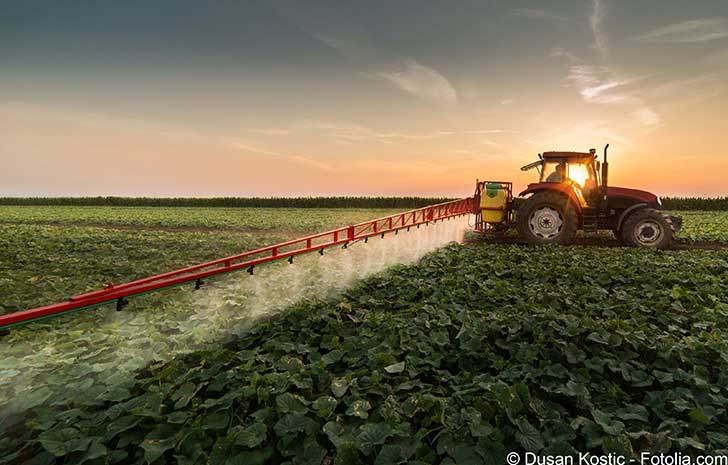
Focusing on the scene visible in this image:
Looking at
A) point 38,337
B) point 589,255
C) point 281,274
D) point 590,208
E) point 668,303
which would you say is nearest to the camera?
point 38,337

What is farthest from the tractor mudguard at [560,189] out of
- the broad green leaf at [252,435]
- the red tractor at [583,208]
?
the broad green leaf at [252,435]

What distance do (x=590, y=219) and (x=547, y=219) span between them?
1.07 m

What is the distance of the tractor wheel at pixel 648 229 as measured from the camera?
30.8 ft

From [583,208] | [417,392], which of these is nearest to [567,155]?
[583,208]

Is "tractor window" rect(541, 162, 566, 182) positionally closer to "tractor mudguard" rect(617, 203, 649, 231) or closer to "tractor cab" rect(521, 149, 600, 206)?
"tractor cab" rect(521, 149, 600, 206)

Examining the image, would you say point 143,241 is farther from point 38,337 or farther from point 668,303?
point 668,303

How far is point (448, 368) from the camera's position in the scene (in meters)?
3.52

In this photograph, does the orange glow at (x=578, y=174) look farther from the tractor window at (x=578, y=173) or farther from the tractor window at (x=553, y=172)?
the tractor window at (x=553, y=172)

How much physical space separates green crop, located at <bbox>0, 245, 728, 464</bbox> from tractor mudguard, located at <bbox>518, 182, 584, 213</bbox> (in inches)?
192

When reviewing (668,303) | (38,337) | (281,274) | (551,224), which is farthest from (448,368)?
(551,224)

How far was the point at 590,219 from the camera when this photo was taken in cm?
970

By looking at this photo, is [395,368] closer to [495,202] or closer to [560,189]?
[560,189]

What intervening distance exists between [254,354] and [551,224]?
8355 millimetres

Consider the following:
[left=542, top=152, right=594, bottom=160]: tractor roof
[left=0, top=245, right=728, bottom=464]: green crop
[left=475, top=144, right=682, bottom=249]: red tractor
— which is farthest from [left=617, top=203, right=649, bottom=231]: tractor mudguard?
[left=0, top=245, right=728, bottom=464]: green crop
